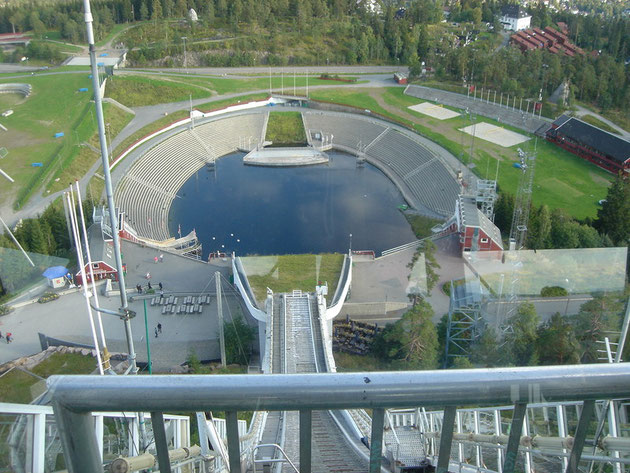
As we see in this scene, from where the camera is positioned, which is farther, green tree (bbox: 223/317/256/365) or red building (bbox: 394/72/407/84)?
red building (bbox: 394/72/407/84)

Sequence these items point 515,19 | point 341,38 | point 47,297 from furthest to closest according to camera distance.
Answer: point 515,19 < point 341,38 < point 47,297

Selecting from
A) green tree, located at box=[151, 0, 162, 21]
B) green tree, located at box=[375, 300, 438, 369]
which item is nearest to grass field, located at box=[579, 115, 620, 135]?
green tree, located at box=[375, 300, 438, 369]

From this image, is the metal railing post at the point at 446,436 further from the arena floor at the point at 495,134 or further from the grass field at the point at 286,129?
the grass field at the point at 286,129

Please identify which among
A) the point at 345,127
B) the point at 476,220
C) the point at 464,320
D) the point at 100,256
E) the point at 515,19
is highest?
the point at 515,19

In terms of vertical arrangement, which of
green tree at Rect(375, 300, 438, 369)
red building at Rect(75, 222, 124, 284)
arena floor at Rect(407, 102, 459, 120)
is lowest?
red building at Rect(75, 222, 124, 284)

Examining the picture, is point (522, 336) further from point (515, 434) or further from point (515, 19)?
point (515, 19)

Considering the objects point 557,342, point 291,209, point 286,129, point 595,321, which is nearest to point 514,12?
point 286,129

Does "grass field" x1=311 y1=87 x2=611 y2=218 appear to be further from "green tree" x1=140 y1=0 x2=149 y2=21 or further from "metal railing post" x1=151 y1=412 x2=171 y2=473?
"metal railing post" x1=151 y1=412 x2=171 y2=473
